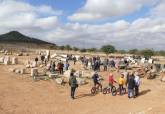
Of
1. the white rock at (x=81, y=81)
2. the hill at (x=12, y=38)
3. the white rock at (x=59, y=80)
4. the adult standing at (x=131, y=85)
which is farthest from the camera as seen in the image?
the hill at (x=12, y=38)

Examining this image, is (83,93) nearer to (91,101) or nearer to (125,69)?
(91,101)

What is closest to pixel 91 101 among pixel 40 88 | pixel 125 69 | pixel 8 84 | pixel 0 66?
pixel 40 88

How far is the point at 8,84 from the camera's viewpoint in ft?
115

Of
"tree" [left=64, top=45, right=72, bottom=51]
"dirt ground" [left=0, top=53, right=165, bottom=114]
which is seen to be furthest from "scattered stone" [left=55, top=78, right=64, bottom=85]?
"tree" [left=64, top=45, right=72, bottom=51]

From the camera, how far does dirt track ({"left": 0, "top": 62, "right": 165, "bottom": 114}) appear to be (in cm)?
2494

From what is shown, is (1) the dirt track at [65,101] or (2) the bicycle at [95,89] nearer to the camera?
(1) the dirt track at [65,101]

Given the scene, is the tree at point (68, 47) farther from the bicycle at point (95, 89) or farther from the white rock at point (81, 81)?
the bicycle at point (95, 89)

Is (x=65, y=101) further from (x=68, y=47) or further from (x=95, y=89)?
(x=68, y=47)

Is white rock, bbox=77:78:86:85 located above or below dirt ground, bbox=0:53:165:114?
above

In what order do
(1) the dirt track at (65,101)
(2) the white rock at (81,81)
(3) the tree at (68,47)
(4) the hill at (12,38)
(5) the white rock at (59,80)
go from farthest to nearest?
1. (3) the tree at (68,47)
2. (4) the hill at (12,38)
3. (5) the white rock at (59,80)
4. (2) the white rock at (81,81)
5. (1) the dirt track at (65,101)

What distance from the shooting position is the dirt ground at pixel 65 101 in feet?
81.9

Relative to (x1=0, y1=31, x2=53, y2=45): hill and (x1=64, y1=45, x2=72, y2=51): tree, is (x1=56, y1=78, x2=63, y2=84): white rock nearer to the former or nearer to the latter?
(x1=0, y1=31, x2=53, y2=45): hill

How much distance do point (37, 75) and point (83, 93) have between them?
30.5 feet

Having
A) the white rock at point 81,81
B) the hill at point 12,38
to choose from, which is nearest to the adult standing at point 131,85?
the white rock at point 81,81
